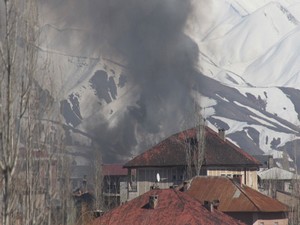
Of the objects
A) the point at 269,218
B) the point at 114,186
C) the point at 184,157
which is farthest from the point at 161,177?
the point at 114,186

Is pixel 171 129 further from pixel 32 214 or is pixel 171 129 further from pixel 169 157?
pixel 32 214

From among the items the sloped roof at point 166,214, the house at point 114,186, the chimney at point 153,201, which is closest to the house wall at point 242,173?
the house at point 114,186

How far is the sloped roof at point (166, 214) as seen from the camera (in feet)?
123

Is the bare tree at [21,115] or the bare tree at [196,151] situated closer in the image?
the bare tree at [21,115]

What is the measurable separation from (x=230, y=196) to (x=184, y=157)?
1307 centimetres

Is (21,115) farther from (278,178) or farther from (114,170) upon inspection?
(278,178)

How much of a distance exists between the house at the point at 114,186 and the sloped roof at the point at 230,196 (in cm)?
1331

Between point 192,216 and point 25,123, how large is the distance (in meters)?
17.0

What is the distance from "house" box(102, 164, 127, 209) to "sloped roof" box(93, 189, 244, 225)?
22.8 meters

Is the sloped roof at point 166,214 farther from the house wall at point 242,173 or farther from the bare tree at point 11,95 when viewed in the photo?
the house wall at point 242,173

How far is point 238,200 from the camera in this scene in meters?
47.7

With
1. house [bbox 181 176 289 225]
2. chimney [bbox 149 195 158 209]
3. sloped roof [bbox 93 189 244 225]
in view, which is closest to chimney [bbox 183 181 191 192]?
house [bbox 181 176 289 225]

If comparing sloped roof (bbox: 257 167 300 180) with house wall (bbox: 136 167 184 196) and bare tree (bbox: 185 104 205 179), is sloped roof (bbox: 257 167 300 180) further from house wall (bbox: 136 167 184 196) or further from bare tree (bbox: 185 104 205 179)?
bare tree (bbox: 185 104 205 179)

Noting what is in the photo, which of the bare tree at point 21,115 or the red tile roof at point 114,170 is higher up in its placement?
the red tile roof at point 114,170
